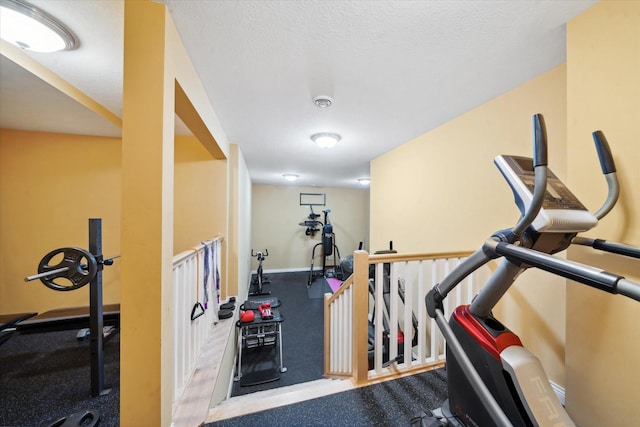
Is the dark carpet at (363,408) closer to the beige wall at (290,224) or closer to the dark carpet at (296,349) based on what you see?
the dark carpet at (296,349)

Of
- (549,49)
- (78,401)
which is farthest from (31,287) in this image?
(549,49)

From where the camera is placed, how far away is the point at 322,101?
170 centimetres

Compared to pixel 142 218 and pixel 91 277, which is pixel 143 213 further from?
pixel 91 277

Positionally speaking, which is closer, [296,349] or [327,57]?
[327,57]

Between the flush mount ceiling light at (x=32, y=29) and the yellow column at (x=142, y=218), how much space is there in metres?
0.46

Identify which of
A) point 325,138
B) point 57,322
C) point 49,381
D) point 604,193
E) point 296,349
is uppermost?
point 325,138

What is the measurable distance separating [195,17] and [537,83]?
2.13 metres

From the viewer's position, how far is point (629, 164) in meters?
0.89

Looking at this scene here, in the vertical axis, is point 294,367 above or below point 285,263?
below

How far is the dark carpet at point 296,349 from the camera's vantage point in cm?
233

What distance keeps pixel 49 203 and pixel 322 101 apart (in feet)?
10.3

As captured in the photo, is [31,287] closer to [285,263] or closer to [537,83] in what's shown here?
[285,263]

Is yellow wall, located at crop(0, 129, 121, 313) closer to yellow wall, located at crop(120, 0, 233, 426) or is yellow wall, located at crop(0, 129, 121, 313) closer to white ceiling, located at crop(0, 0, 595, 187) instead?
white ceiling, located at crop(0, 0, 595, 187)

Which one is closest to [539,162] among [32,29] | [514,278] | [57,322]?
[514,278]
